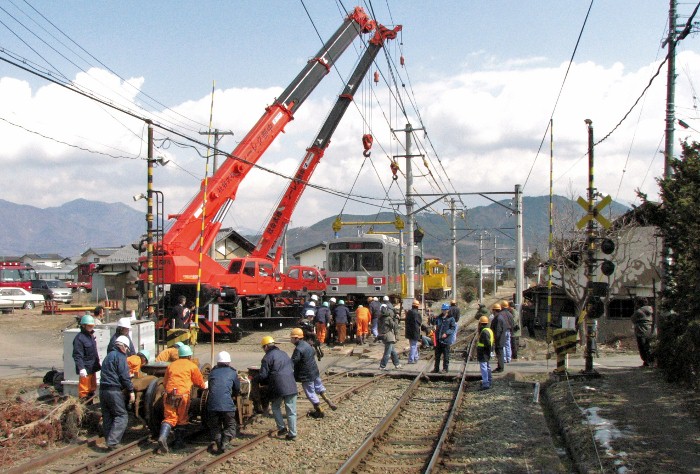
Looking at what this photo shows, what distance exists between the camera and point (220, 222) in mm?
21953

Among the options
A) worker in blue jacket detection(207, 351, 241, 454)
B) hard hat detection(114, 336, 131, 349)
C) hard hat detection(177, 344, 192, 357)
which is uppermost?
hard hat detection(114, 336, 131, 349)

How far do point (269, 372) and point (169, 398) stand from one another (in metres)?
1.54

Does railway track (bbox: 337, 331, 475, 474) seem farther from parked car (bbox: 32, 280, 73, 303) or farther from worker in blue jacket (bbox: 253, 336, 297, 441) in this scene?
parked car (bbox: 32, 280, 73, 303)

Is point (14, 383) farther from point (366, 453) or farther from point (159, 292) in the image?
point (366, 453)

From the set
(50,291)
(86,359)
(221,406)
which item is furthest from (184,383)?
(50,291)

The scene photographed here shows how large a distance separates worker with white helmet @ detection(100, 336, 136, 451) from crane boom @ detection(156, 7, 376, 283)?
9619mm

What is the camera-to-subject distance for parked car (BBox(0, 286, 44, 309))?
1556 inches

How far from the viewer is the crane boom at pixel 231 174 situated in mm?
20672

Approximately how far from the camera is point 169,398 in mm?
9672

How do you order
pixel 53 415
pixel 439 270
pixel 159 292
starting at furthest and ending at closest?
pixel 439 270, pixel 159 292, pixel 53 415

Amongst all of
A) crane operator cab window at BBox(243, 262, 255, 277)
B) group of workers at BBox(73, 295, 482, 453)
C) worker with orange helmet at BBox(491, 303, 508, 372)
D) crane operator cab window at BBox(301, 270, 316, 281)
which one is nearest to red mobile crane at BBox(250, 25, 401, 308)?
crane operator cab window at BBox(243, 262, 255, 277)

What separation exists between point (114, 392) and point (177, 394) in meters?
0.93

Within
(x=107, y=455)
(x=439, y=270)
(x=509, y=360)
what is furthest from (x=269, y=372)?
(x=439, y=270)

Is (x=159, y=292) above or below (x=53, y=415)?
above
